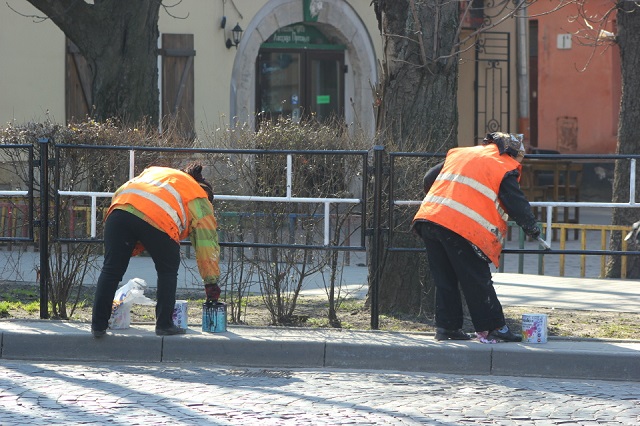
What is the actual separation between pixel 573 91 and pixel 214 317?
2028 cm

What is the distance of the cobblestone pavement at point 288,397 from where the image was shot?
578 centimetres

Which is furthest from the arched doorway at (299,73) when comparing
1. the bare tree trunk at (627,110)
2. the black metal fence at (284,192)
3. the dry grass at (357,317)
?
the black metal fence at (284,192)

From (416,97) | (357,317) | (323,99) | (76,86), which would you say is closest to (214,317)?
(357,317)

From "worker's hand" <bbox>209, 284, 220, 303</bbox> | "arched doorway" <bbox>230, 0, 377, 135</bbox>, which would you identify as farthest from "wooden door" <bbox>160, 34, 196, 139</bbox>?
"worker's hand" <bbox>209, 284, 220, 303</bbox>

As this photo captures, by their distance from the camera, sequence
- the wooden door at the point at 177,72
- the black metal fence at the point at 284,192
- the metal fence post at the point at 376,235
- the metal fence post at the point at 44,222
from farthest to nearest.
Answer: the wooden door at the point at 177,72 → the metal fence post at the point at 44,222 → the black metal fence at the point at 284,192 → the metal fence post at the point at 376,235

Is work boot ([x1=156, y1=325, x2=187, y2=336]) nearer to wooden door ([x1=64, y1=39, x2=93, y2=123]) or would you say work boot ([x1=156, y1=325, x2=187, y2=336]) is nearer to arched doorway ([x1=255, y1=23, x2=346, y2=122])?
wooden door ([x1=64, y1=39, x2=93, y2=123])

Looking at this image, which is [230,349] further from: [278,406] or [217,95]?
[217,95]

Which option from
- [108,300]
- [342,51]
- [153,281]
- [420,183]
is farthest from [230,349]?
[342,51]

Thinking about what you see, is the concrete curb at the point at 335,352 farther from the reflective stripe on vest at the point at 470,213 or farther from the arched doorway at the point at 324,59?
the arched doorway at the point at 324,59

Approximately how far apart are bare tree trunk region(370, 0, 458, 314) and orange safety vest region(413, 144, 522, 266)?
134cm

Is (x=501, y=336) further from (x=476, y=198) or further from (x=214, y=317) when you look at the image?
(x=214, y=317)

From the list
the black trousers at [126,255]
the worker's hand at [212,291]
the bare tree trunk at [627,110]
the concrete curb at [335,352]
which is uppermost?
the bare tree trunk at [627,110]

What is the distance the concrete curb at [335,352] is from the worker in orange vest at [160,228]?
24cm

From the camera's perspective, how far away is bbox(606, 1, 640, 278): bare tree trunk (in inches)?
486
